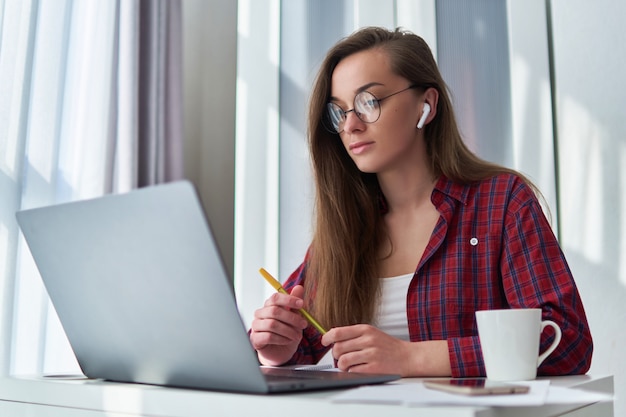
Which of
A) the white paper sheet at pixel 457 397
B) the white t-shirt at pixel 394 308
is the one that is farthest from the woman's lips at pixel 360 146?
the white paper sheet at pixel 457 397

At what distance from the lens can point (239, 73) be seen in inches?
89.5

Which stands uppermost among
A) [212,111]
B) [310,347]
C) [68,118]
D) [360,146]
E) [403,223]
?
[212,111]

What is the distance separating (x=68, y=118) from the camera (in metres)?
2.00

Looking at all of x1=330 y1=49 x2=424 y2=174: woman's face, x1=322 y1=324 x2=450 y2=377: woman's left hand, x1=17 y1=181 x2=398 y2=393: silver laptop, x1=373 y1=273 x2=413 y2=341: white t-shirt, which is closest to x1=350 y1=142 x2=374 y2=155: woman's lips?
x1=330 y1=49 x2=424 y2=174: woman's face

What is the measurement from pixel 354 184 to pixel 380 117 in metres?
0.21

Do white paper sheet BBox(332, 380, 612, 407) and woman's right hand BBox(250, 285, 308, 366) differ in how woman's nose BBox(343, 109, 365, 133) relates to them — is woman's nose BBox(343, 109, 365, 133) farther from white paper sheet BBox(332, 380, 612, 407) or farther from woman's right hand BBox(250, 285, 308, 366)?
white paper sheet BBox(332, 380, 612, 407)

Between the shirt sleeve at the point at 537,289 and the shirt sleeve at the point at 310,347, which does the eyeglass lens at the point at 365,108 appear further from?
the shirt sleeve at the point at 310,347

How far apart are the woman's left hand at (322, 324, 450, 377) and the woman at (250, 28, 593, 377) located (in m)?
0.17

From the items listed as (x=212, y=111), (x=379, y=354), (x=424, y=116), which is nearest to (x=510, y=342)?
(x=379, y=354)

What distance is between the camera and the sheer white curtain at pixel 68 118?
5.82 feet

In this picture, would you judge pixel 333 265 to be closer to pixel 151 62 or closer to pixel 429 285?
pixel 429 285

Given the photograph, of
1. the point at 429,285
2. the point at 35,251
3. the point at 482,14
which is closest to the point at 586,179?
the point at 482,14

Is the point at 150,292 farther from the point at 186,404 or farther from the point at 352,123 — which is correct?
the point at 352,123

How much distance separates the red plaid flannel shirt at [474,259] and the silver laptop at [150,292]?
52 cm
